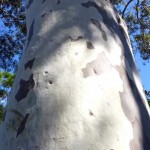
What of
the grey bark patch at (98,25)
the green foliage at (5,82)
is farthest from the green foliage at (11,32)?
the grey bark patch at (98,25)

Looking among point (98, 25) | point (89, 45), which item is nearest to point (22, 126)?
point (89, 45)

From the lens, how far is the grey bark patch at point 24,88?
1187mm

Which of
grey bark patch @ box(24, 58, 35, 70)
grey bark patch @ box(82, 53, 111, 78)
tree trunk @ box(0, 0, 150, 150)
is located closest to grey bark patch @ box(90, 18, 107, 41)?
tree trunk @ box(0, 0, 150, 150)

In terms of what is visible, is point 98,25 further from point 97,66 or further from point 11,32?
point 11,32

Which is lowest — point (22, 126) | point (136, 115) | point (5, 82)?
point (5, 82)

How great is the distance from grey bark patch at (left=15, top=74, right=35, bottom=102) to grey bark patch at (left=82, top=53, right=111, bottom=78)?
0.19 m

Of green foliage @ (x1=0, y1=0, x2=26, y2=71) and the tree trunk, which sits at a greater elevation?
the tree trunk

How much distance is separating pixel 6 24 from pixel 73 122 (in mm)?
7250

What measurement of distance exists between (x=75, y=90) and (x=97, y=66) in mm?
168

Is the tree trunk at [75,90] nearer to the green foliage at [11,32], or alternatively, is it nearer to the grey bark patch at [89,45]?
the grey bark patch at [89,45]

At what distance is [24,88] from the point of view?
1.21 metres

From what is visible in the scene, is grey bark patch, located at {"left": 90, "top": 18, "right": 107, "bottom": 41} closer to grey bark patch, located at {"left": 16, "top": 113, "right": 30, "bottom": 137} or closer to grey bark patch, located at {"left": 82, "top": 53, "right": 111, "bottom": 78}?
grey bark patch, located at {"left": 82, "top": 53, "right": 111, "bottom": 78}

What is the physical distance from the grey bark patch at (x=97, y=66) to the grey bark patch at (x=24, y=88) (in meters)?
0.19

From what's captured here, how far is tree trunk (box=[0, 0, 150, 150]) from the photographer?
39.4 inches
